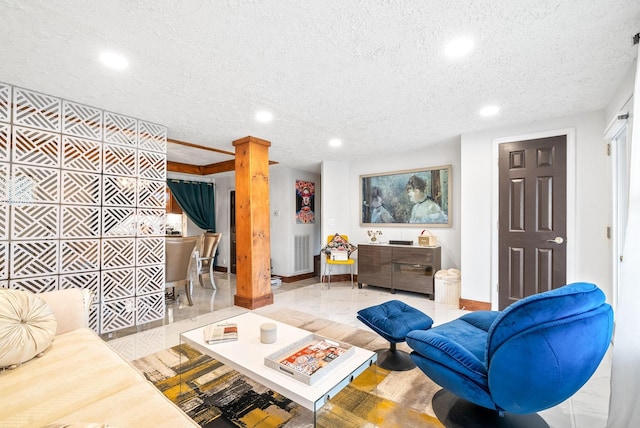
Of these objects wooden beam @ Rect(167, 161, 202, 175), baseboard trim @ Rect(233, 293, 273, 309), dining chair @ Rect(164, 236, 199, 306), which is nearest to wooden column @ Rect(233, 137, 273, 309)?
baseboard trim @ Rect(233, 293, 273, 309)

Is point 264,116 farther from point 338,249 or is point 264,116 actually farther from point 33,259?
point 338,249

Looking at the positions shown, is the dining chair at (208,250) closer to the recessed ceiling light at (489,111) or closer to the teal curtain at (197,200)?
the teal curtain at (197,200)

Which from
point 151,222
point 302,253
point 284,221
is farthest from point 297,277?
point 151,222

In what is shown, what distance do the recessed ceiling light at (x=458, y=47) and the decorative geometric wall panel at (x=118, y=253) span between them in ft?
11.3

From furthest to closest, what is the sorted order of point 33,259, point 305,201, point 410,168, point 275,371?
point 305,201
point 410,168
point 33,259
point 275,371

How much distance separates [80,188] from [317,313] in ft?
9.52

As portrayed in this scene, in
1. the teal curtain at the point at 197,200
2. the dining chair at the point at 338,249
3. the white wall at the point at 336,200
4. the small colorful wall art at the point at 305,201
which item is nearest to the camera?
the dining chair at the point at 338,249

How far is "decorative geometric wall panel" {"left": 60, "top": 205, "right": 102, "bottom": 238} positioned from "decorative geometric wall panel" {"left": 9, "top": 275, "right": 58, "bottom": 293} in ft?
1.29

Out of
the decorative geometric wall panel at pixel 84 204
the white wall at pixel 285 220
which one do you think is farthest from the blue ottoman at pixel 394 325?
the white wall at pixel 285 220

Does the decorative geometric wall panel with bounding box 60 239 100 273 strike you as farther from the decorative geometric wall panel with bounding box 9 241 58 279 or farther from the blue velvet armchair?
the blue velvet armchair

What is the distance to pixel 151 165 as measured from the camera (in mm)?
3379

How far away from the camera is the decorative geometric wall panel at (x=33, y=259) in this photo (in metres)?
2.49

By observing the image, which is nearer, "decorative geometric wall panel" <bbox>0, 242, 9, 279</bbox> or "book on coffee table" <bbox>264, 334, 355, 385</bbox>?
"book on coffee table" <bbox>264, 334, 355, 385</bbox>

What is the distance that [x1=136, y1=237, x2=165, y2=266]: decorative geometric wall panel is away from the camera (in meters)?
3.26
